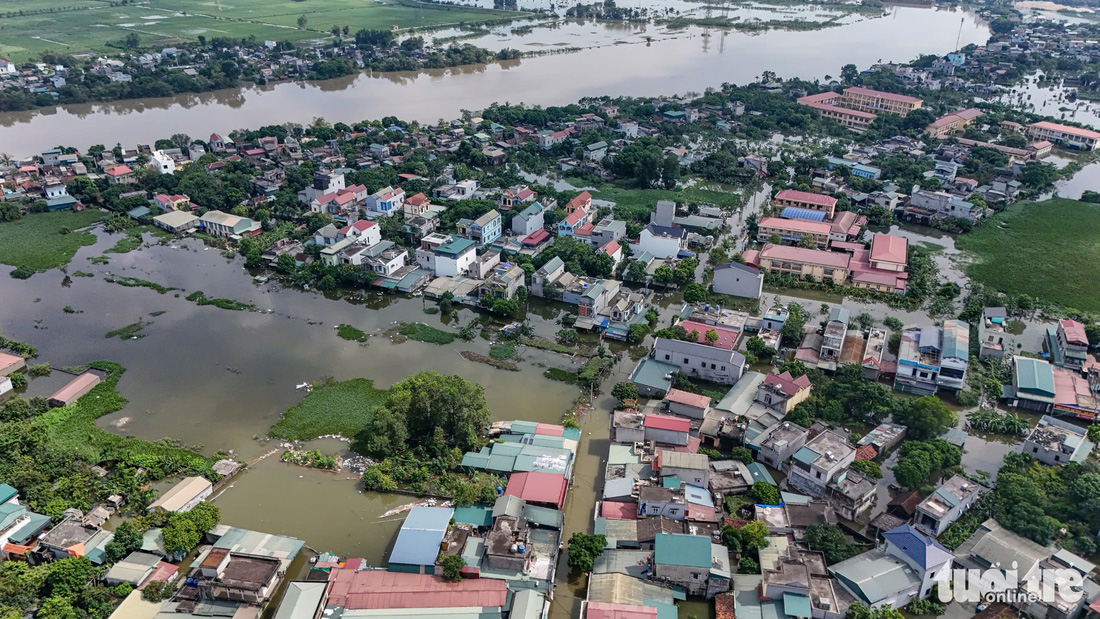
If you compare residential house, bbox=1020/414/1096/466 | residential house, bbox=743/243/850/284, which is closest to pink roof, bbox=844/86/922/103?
residential house, bbox=743/243/850/284

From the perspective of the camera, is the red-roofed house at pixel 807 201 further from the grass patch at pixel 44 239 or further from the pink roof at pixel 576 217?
the grass patch at pixel 44 239

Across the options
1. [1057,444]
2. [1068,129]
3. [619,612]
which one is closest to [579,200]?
[1057,444]

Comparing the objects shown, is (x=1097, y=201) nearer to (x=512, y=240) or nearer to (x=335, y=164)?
(x=512, y=240)

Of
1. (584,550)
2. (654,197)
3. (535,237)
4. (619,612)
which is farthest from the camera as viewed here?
(654,197)

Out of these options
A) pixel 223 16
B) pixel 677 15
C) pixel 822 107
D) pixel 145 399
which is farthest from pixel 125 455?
pixel 677 15

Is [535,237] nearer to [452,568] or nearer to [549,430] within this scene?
[549,430]

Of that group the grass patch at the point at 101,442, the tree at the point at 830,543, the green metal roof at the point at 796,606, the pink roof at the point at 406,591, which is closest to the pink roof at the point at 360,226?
the grass patch at the point at 101,442
